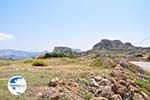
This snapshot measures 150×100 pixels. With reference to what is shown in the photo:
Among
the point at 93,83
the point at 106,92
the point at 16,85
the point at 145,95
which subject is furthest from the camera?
the point at 145,95

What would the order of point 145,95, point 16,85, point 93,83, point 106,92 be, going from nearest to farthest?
point 16,85 → point 106,92 → point 93,83 → point 145,95

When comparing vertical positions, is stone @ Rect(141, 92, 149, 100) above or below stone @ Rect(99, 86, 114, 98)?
below

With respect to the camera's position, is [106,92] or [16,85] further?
[106,92]

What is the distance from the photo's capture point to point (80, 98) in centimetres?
1352

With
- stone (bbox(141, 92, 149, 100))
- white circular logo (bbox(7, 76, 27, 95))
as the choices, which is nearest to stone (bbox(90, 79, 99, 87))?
stone (bbox(141, 92, 149, 100))

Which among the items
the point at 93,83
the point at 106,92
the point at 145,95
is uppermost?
the point at 93,83

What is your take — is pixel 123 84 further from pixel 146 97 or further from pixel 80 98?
pixel 80 98

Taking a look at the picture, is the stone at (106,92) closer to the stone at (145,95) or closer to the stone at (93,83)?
the stone at (93,83)

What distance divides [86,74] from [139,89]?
3155 millimetres

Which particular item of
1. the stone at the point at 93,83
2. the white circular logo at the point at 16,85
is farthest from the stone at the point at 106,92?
the white circular logo at the point at 16,85

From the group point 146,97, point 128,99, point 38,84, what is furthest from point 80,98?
point 146,97

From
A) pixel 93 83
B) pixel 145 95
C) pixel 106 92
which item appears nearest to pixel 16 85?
pixel 106 92

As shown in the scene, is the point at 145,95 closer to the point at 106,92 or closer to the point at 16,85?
the point at 106,92

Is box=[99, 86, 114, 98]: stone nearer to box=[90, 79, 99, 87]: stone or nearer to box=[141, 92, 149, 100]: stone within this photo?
box=[90, 79, 99, 87]: stone
